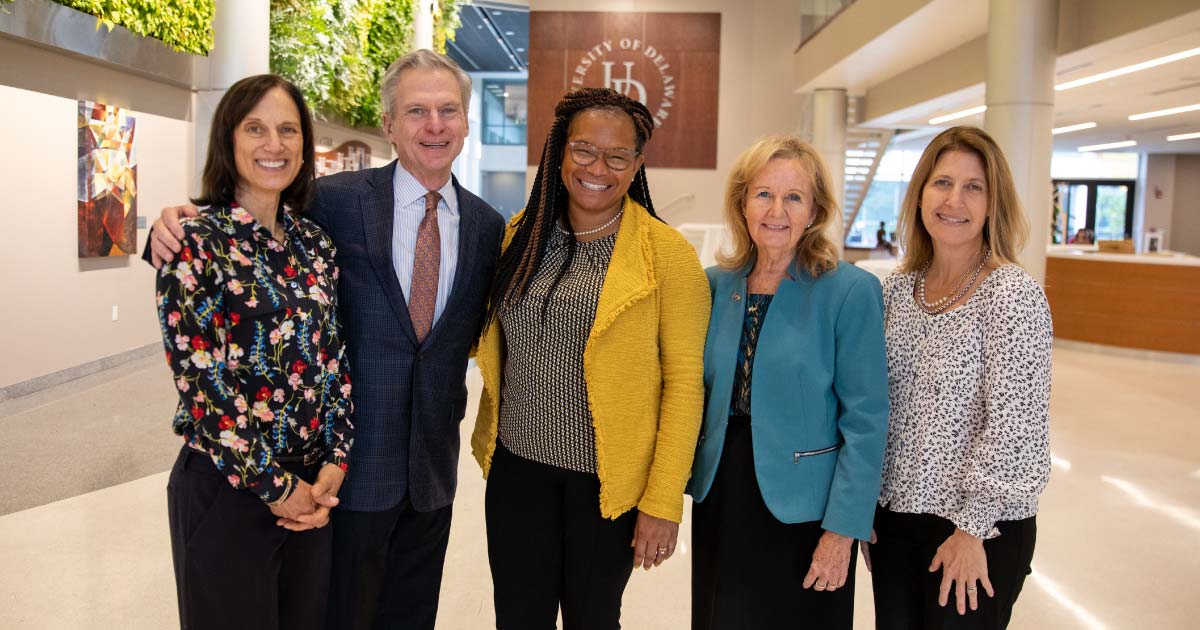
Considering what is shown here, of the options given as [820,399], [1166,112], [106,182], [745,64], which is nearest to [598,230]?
[820,399]

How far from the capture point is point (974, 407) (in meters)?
1.98

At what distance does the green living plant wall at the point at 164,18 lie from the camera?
24.3 feet

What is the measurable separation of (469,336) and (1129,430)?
21.5ft

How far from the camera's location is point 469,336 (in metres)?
2.28

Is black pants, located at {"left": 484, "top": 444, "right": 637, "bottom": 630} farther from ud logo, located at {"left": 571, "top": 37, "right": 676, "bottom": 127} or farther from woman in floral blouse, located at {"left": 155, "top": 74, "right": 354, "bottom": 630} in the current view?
ud logo, located at {"left": 571, "top": 37, "right": 676, "bottom": 127}

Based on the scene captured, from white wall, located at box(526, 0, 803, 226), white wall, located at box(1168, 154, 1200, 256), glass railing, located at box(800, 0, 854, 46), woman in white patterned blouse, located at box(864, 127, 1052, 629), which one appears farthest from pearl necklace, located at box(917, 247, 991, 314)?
white wall, located at box(1168, 154, 1200, 256)

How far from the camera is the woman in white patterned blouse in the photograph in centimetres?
190

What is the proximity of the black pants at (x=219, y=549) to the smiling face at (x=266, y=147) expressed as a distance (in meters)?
0.60

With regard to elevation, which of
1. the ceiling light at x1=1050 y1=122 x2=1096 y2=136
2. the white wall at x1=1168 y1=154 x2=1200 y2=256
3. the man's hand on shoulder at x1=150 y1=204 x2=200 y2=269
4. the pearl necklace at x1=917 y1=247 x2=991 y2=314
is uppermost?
the ceiling light at x1=1050 y1=122 x2=1096 y2=136

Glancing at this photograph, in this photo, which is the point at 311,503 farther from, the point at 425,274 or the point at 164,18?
the point at 164,18

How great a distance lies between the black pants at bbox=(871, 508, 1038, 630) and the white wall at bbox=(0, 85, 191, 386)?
7073mm

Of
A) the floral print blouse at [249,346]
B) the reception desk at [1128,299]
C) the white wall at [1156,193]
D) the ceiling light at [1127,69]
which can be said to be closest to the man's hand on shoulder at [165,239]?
the floral print blouse at [249,346]

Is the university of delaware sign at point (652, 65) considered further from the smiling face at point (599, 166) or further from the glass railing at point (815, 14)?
A: the smiling face at point (599, 166)

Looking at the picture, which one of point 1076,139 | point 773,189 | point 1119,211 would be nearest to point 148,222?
point 773,189
